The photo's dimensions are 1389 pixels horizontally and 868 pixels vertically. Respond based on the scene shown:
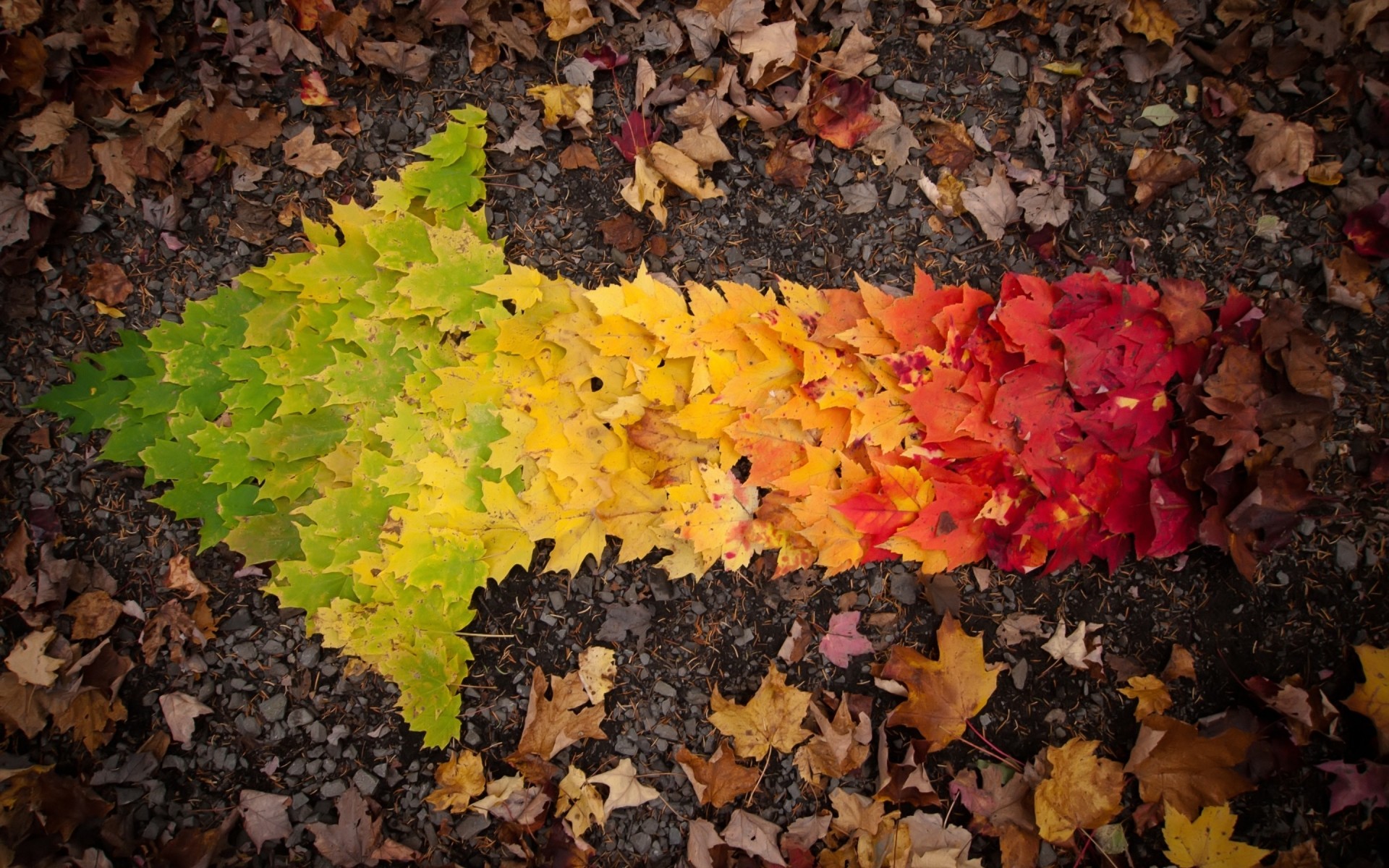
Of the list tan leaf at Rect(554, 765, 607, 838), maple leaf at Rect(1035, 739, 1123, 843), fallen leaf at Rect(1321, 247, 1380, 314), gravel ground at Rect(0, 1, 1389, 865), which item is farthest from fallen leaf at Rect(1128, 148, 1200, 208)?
tan leaf at Rect(554, 765, 607, 838)

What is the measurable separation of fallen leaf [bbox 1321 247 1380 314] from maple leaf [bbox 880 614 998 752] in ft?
4.97

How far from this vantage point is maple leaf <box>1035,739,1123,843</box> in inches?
82.8

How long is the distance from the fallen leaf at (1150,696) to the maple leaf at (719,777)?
1.16 m

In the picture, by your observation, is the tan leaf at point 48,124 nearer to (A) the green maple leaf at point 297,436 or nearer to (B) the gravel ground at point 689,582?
A: (B) the gravel ground at point 689,582

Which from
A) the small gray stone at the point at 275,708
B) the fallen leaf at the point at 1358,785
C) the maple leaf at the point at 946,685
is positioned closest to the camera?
the fallen leaf at the point at 1358,785

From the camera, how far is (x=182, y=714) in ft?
7.79

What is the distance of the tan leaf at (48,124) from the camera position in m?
2.52

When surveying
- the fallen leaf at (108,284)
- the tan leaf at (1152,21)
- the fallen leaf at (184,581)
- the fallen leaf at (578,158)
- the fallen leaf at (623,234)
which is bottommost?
the fallen leaf at (184,581)

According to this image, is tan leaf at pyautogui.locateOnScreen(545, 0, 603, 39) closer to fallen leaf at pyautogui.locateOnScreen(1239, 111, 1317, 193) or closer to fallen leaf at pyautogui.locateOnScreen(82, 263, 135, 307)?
fallen leaf at pyautogui.locateOnScreen(82, 263, 135, 307)

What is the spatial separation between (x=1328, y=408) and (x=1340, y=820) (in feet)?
3.92

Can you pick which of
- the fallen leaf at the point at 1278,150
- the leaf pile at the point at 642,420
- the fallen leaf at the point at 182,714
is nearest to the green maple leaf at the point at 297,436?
the leaf pile at the point at 642,420

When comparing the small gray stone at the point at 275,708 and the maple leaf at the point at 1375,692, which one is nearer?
the maple leaf at the point at 1375,692

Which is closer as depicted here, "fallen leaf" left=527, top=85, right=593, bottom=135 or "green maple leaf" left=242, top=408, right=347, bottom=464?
"green maple leaf" left=242, top=408, right=347, bottom=464

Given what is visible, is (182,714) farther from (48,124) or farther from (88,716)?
(48,124)
